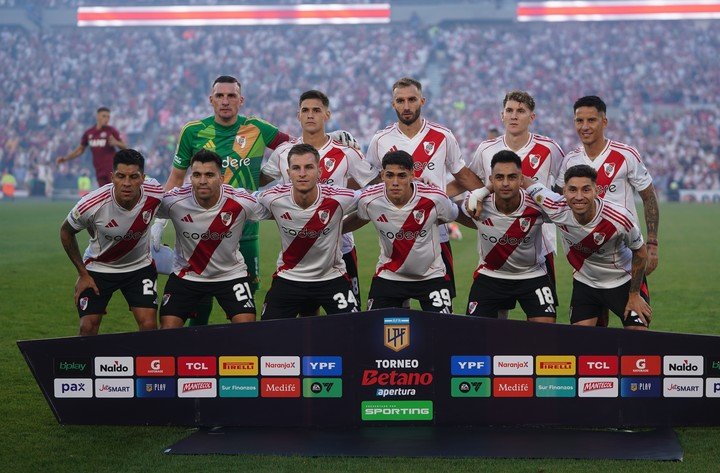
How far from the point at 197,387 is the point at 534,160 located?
10.3 feet

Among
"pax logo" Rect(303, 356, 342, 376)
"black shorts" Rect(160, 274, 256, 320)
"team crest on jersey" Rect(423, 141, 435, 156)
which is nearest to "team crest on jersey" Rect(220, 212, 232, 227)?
"black shorts" Rect(160, 274, 256, 320)

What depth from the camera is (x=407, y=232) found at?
6.98 meters

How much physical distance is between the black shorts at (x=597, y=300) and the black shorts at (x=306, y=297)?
1.58 m

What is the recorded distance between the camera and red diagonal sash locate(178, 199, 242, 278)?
7109mm

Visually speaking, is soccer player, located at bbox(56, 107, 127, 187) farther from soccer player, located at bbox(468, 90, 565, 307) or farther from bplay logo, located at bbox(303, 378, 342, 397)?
bplay logo, located at bbox(303, 378, 342, 397)

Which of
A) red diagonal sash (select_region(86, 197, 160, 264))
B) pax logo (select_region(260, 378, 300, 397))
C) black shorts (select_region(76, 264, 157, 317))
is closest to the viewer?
pax logo (select_region(260, 378, 300, 397))

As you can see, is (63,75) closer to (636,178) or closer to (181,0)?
(181,0)

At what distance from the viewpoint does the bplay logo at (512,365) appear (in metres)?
6.09

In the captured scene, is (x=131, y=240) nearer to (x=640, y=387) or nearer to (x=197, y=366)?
(x=197, y=366)

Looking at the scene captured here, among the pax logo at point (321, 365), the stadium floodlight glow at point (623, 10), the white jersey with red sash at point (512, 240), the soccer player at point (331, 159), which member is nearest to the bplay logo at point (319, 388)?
the pax logo at point (321, 365)

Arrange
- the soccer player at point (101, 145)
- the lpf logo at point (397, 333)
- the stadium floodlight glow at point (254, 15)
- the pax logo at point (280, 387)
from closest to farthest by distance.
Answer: the lpf logo at point (397, 333), the pax logo at point (280, 387), the soccer player at point (101, 145), the stadium floodlight glow at point (254, 15)

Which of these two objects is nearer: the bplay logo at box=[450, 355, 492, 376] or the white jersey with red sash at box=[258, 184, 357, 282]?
the bplay logo at box=[450, 355, 492, 376]

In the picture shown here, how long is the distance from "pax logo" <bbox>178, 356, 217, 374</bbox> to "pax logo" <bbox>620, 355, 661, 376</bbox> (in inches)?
99.6

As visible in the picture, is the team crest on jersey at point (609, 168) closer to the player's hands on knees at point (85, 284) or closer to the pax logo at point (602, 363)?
the pax logo at point (602, 363)
